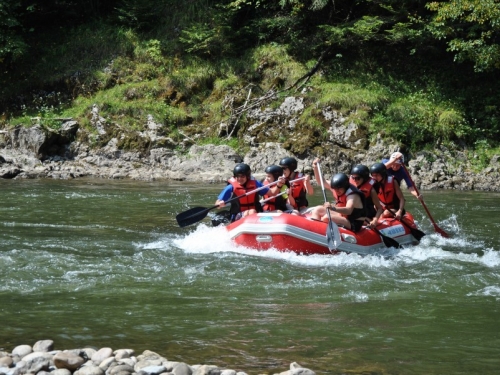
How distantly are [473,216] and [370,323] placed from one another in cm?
794

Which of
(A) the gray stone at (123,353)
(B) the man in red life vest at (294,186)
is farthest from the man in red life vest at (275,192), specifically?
(A) the gray stone at (123,353)

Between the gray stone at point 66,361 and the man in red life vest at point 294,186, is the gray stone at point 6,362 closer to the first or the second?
the gray stone at point 66,361

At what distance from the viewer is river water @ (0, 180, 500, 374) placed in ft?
18.4

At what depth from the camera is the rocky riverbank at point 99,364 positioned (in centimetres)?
475

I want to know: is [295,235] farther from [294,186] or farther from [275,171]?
[294,186]

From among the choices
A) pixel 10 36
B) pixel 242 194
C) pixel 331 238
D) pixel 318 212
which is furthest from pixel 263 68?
pixel 331 238

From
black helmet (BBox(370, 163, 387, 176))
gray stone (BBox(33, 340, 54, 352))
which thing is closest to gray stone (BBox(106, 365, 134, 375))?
gray stone (BBox(33, 340, 54, 352))

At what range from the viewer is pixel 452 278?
8.20 meters

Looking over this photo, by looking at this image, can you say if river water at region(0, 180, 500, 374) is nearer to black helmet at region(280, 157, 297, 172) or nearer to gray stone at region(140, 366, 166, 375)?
gray stone at region(140, 366, 166, 375)

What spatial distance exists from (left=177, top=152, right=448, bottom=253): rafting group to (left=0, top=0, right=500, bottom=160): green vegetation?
330 inches

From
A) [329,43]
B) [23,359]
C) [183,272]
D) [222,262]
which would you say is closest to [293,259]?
[222,262]

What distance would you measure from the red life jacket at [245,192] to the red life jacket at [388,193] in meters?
2.00

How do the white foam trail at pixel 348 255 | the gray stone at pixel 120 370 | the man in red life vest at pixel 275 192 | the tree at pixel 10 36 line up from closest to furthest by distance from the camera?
the gray stone at pixel 120 370
the white foam trail at pixel 348 255
the man in red life vest at pixel 275 192
the tree at pixel 10 36

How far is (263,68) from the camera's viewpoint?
2306 centimetres
